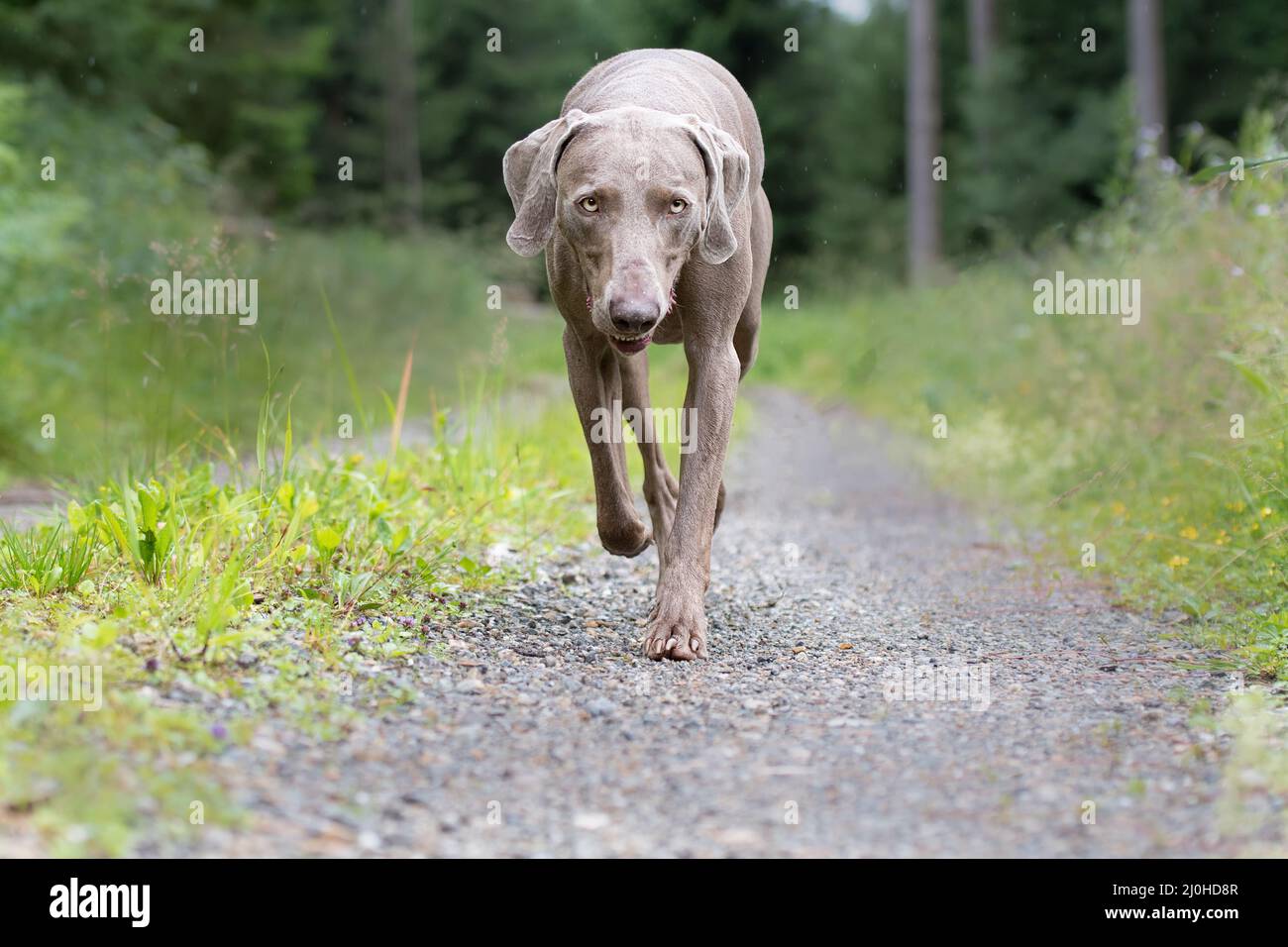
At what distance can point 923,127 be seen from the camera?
20.8 metres

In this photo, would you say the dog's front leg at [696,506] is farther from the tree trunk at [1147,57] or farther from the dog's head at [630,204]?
the tree trunk at [1147,57]

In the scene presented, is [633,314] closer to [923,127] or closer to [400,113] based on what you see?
[923,127]

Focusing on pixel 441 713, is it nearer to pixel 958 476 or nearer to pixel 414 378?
pixel 958 476

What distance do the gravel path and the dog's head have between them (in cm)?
109

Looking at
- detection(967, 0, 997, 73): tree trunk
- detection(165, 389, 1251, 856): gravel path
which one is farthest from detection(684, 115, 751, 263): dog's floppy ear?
detection(967, 0, 997, 73): tree trunk

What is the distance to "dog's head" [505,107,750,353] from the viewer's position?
391cm

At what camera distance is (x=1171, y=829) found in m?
2.71

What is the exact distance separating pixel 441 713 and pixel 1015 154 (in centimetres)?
2191

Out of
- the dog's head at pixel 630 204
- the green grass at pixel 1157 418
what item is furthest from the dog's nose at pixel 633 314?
the green grass at pixel 1157 418

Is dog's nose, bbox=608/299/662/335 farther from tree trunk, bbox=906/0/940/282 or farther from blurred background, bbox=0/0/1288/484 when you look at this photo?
tree trunk, bbox=906/0/940/282

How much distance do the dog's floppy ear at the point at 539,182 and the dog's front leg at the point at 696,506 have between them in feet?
2.05

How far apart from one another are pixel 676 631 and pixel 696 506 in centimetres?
44

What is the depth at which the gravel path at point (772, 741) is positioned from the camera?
2713 mm
